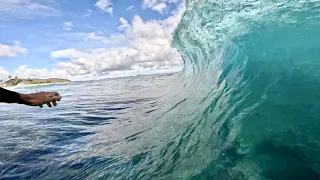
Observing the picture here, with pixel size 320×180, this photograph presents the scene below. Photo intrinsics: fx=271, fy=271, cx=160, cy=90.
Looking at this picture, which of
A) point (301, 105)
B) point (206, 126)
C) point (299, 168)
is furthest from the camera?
point (206, 126)

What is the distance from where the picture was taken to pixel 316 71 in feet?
13.4

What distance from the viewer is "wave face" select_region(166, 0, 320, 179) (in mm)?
3061

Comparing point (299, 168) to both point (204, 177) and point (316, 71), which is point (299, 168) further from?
Answer: point (316, 71)

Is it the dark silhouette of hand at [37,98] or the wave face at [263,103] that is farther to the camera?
the wave face at [263,103]

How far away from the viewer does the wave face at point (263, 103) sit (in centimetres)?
306

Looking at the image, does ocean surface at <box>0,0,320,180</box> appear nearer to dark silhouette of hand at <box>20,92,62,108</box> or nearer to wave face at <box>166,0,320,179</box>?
wave face at <box>166,0,320,179</box>

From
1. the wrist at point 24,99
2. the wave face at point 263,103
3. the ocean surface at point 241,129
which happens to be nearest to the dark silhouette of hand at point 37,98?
the wrist at point 24,99

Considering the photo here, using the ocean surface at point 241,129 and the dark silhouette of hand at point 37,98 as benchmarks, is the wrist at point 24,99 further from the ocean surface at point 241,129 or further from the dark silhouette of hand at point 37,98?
the ocean surface at point 241,129

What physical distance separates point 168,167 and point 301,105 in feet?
6.59

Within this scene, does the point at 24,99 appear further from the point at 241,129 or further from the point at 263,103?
the point at 263,103

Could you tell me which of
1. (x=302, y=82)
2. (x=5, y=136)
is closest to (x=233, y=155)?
(x=302, y=82)

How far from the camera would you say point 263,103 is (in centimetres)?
404

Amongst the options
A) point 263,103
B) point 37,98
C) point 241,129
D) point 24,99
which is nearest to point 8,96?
point 24,99

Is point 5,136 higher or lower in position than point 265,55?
lower
